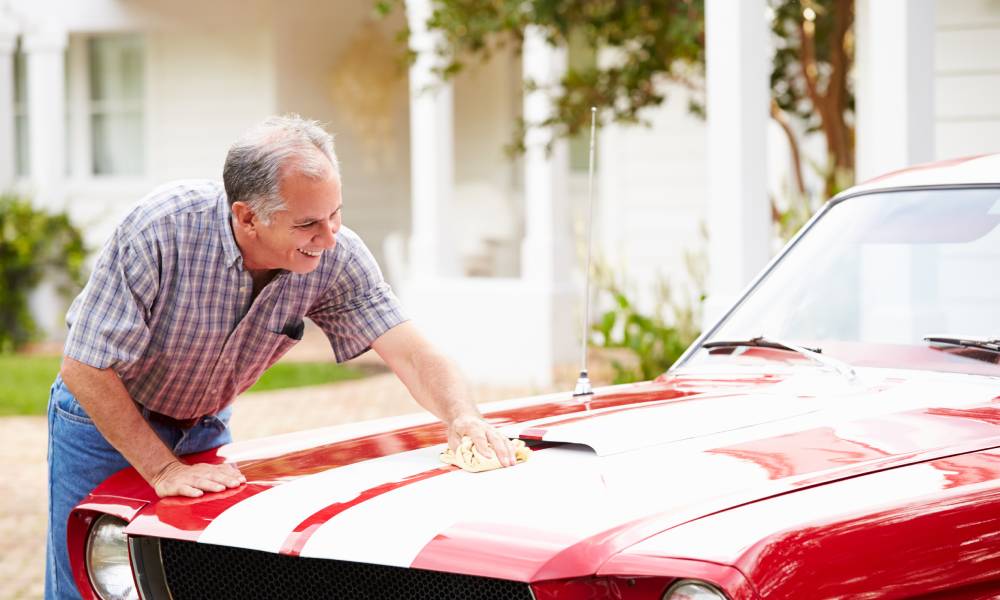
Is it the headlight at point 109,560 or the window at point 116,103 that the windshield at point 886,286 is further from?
the window at point 116,103

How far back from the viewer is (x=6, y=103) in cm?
1473

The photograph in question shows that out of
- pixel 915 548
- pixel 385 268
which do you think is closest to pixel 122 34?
pixel 385 268

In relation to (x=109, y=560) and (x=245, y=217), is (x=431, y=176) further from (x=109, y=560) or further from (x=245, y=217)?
(x=109, y=560)

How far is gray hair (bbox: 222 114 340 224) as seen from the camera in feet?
9.41

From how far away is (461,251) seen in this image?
46.0ft

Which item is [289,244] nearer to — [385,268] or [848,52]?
[848,52]

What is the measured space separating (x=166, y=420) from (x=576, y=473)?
→ 135 cm

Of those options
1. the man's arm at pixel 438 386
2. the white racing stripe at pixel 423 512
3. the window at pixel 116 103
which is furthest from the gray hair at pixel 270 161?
the window at pixel 116 103

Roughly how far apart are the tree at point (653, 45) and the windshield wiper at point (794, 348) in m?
4.61

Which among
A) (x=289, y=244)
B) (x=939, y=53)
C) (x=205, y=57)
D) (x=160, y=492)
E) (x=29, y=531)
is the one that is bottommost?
(x=29, y=531)

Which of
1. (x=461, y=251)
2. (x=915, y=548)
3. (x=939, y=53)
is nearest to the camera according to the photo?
(x=915, y=548)

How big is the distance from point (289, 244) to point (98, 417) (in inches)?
21.2

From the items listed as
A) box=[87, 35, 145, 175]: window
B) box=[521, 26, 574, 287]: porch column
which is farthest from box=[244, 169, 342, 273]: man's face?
box=[87, 35, 145, 175]: window

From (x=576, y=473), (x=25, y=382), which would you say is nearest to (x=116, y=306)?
(x=576, y=473)
